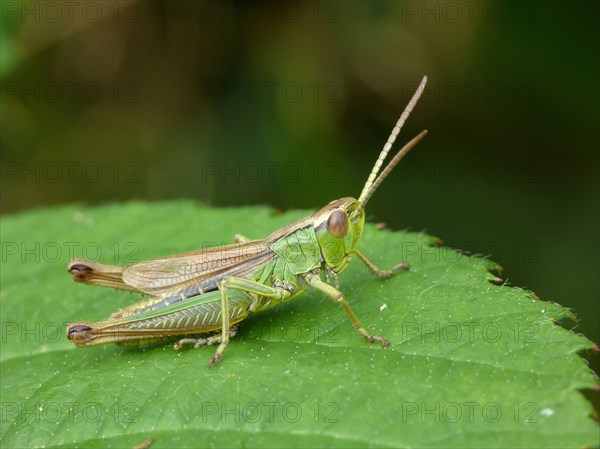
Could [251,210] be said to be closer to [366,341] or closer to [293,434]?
[366,341]

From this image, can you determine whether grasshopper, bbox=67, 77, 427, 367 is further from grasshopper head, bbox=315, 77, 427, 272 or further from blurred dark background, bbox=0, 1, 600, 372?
blurred dark background, bbox=0, 1, 600, 372

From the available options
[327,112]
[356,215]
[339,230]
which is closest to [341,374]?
[339,230]

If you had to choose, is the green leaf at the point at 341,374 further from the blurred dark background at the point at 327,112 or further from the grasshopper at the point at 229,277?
the blurred dark background at the point at 327,112

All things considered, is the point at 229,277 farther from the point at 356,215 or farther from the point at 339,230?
the point at 356,215

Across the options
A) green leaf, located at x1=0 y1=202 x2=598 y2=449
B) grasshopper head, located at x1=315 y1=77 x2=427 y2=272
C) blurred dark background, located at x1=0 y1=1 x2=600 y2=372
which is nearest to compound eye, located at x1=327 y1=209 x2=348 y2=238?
grasshopper head, located at x1=315 y1=77 x2=427 y2=272

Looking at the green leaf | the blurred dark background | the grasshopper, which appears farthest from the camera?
the blurred dark background

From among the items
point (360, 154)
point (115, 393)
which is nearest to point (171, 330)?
point (115, 393)
